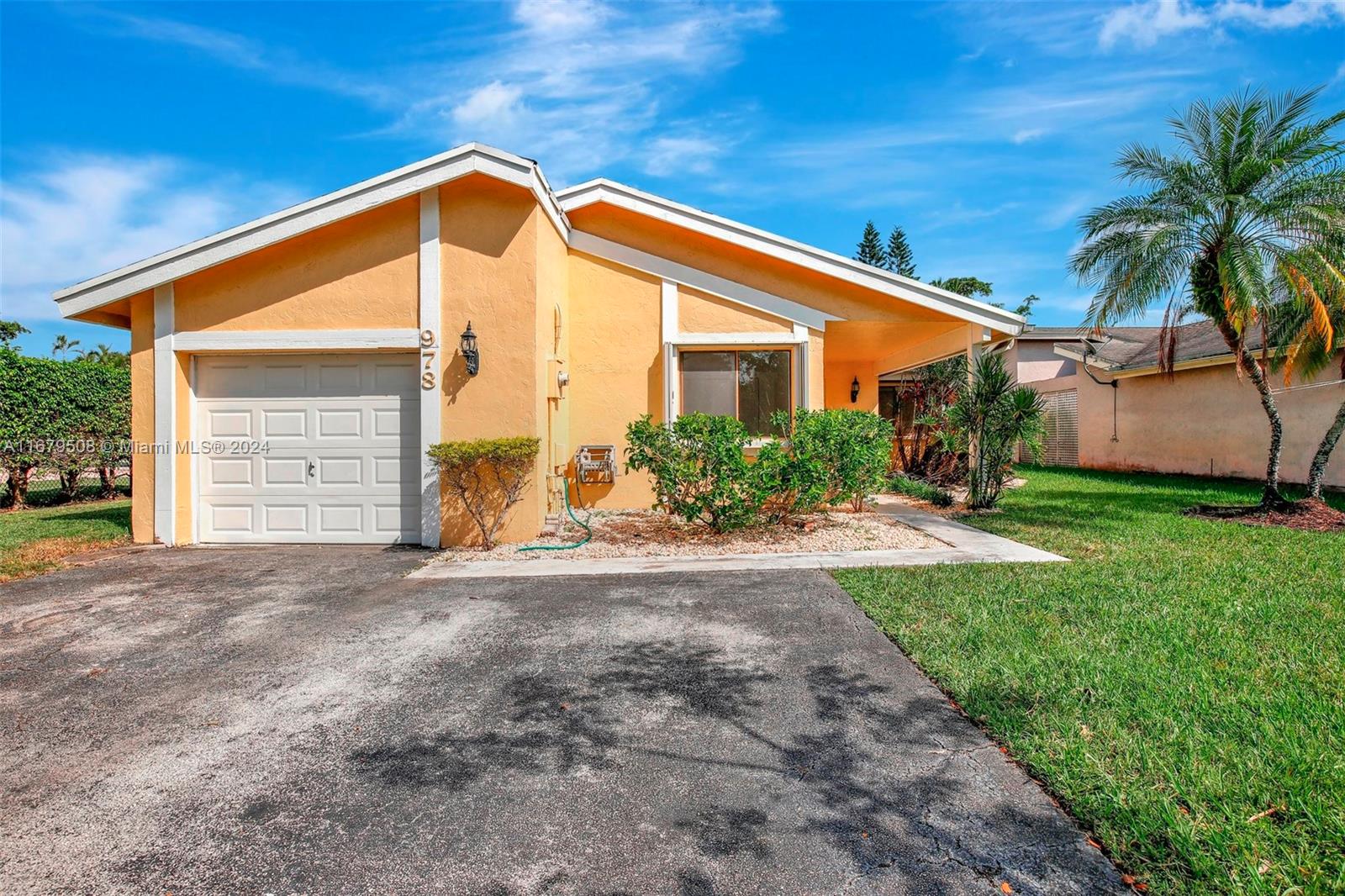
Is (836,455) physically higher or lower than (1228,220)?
lower

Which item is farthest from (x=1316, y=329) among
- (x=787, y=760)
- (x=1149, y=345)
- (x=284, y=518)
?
(x=284, y=518)

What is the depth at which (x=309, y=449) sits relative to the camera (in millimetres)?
8000

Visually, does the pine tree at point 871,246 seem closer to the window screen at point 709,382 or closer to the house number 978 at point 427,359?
the window screen at point 709,382

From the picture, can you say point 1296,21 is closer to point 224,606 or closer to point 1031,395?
point 1031,395

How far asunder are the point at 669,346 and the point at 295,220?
511 centimetres

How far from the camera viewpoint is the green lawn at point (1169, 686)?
2098 mm

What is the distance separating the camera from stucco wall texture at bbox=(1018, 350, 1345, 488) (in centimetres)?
1195

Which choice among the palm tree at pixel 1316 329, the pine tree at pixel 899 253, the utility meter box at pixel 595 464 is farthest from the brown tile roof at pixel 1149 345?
the pine tree at pixel 899 253

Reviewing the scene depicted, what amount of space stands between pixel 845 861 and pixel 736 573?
3.99 metres

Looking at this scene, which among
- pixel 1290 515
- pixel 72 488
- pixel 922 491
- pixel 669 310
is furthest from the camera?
pixel 72 488

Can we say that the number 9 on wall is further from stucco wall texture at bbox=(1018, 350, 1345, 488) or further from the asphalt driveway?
stucco wall texture at bbox=(1018, 350, 1345, 488)

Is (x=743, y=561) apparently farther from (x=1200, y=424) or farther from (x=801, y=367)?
(x=1200, y=424)

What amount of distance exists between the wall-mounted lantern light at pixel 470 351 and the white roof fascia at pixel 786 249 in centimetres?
300

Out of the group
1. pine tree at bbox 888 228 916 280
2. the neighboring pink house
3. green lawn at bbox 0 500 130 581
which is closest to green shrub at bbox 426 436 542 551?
green lawn at bbox 0 500 130 581
